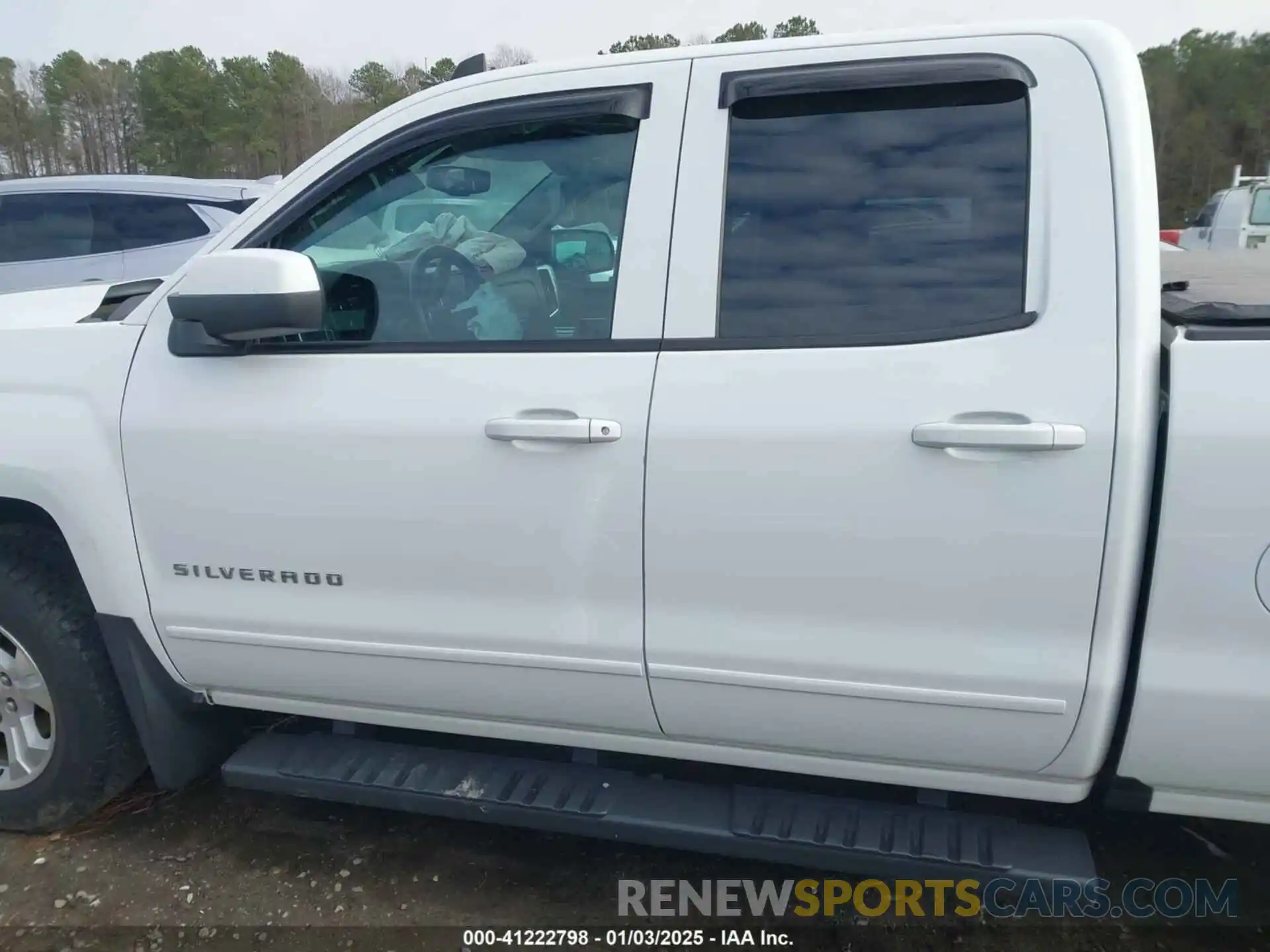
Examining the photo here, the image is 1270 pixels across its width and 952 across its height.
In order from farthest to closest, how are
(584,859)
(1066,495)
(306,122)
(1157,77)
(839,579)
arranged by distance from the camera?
(306,122)
(1157,77)
(584,859)
(839,579)
(1066,495)

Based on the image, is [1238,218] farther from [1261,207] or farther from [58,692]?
[58,692]

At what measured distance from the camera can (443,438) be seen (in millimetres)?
2064

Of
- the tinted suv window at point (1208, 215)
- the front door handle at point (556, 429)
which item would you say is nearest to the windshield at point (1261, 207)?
the tinted suv window at point (1208, 215)

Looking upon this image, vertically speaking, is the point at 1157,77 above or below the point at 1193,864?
above

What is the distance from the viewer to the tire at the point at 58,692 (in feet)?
8.16

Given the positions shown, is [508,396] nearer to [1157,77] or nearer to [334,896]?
[334,896]

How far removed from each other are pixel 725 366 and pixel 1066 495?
0.68 metres

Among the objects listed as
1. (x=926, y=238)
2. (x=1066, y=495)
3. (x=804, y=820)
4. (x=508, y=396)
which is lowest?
(x=804, y=820)

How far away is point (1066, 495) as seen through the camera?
174 cm

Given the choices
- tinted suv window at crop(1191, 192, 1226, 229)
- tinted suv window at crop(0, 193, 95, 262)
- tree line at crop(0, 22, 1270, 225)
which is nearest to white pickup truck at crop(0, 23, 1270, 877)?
tinted suv window at crop(0, 193, 95, 262)

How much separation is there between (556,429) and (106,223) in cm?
729

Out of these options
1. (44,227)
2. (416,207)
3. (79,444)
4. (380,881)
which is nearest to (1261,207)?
(44,227)

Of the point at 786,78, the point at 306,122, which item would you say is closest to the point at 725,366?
the point at 786,78

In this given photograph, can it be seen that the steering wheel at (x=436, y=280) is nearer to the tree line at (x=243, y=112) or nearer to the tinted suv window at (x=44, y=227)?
the tinted suv window at (x=44, y=227)
